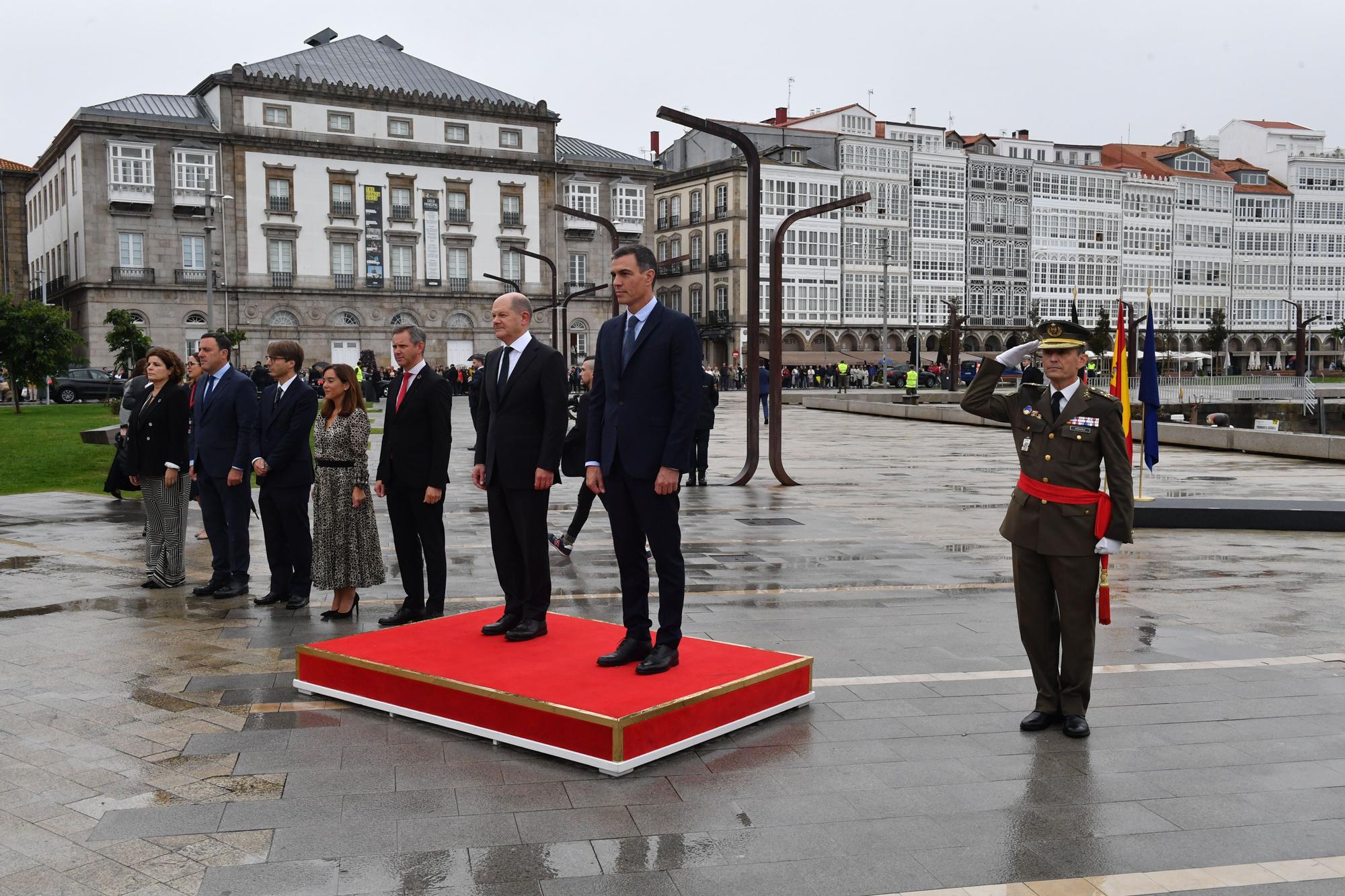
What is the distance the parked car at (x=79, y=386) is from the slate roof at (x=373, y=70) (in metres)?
23.3

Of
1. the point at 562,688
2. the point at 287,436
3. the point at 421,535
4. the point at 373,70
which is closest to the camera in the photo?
the point at 562,688

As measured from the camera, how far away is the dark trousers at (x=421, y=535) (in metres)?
8.26

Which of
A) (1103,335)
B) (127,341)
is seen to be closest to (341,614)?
(127,341)

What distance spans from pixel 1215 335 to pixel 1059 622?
98771 mm

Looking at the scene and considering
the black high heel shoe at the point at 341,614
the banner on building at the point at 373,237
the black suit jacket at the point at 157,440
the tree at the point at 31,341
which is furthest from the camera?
the banner on building at the point at 373,237

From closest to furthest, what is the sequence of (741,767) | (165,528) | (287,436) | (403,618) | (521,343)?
(741,767)
(521,343)
(403,618)
(287,436)
(165,528)

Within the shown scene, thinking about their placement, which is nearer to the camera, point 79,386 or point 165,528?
point 165,528

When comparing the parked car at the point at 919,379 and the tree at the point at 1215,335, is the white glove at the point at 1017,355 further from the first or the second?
the tree at the point at 1215,335

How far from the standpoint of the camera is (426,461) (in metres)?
8.26

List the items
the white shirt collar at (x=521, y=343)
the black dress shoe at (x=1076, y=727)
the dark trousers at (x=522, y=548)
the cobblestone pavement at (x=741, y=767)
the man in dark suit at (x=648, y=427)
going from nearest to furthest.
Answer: the cobblestone pavement at (x=741, y=767) → the black dress shoe at (x=1076, y=727) → the man in dark suit at (x=648, y=427) → the dark trousers at (x=522, y=548) → the white shirt collar at (x=521, y=343)

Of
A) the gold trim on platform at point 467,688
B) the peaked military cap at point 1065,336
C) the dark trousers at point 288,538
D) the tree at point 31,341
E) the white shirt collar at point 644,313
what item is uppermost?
the tree at point 31,341

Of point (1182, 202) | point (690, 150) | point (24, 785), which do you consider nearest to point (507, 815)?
point (24, 785)

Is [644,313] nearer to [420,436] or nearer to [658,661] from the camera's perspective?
[658,661]

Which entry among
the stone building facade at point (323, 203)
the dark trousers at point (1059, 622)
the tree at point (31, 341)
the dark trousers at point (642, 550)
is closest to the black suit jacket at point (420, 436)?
the dark trousers at point (642, 550)
